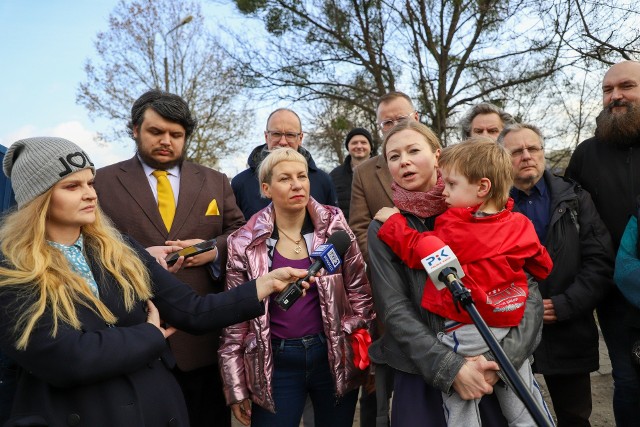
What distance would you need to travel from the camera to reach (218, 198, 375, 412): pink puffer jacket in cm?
287

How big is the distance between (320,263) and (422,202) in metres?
0.59

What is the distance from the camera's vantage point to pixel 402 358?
2.44 metres

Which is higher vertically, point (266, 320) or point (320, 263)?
point (320, 263)

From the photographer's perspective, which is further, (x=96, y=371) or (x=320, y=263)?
(x=320, y=263)

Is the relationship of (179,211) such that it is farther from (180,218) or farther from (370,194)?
(370,194)

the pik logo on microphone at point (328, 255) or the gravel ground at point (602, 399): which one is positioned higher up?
the pik logo on microphone at point (328, 255)

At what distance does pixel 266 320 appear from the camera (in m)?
2.90

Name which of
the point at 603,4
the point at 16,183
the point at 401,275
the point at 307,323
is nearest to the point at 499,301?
the point at 401,275

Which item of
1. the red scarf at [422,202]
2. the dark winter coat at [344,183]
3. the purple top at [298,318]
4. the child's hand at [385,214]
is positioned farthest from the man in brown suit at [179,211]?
the dark winter coat at [344,183]

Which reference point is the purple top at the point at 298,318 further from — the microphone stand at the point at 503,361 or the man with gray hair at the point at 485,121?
the man with gray hair at the point at 485,121

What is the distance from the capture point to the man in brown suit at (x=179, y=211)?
3277 mm

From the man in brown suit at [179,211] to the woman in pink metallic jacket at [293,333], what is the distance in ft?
1.20

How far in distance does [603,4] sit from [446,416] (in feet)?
20.6

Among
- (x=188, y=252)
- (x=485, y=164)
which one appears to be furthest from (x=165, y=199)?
(x=485, y=164)
